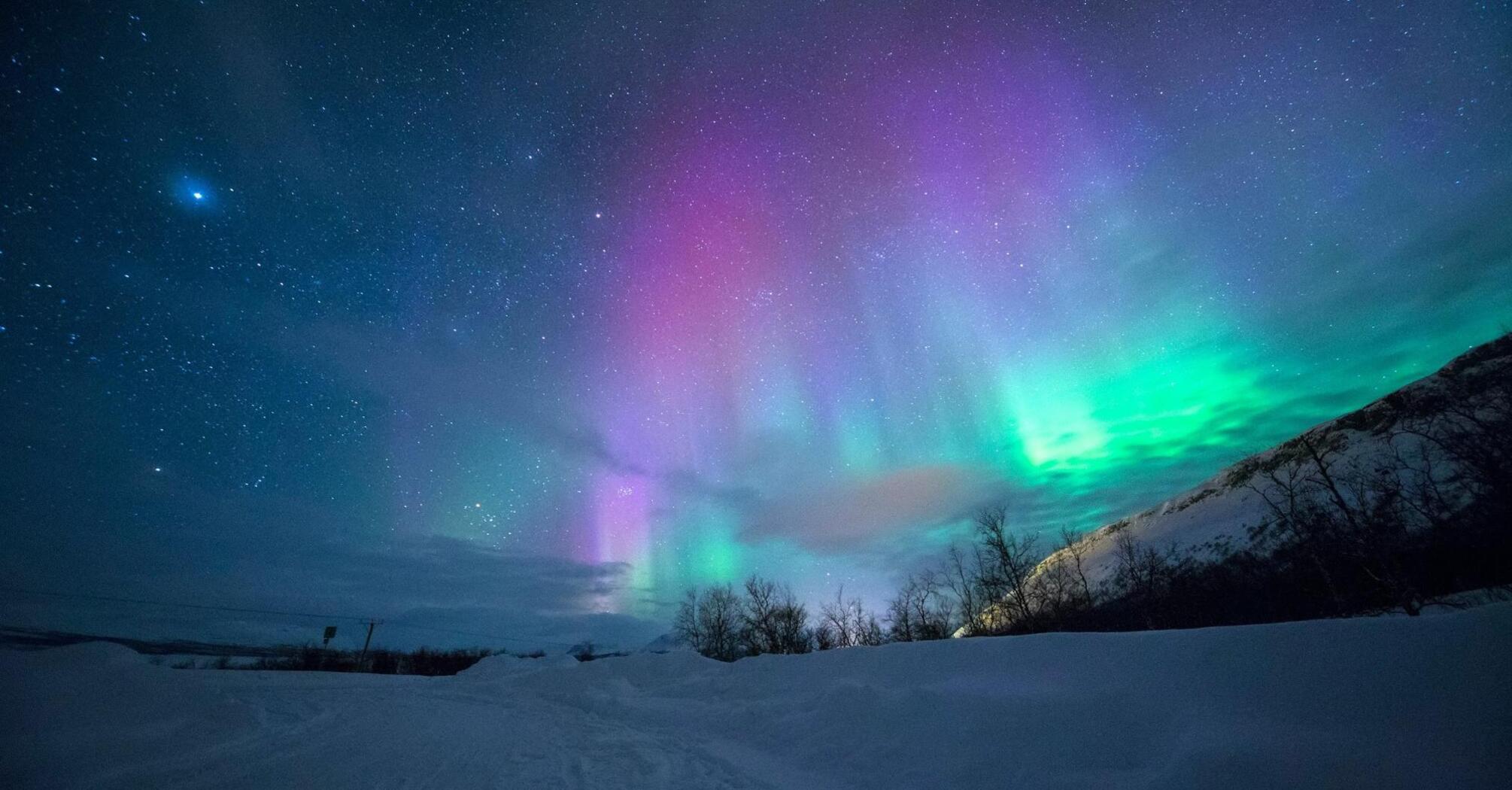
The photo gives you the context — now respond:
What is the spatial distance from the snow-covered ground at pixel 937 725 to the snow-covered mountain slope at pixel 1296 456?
6980 cm

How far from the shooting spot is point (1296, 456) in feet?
237

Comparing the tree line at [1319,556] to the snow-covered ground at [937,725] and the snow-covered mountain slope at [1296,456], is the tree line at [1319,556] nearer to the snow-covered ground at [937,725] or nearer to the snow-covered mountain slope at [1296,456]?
the snow-covered mountain slope at [1296,456]

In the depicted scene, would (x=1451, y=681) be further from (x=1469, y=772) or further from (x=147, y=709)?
(x=147, y=709)

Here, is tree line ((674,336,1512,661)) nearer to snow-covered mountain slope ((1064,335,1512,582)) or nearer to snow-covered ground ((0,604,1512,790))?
snow-covered mountain slope ((1064,335,1512,582))

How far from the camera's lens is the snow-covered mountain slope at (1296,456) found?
6066 centimetres

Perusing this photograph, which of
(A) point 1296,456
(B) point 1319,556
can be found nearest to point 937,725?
(B) point 1319,556

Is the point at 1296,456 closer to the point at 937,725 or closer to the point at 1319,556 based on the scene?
the point at 1319,556

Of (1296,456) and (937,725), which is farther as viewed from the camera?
(1296,456)

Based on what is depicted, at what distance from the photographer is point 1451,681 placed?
175 inches

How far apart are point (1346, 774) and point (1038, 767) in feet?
9.52

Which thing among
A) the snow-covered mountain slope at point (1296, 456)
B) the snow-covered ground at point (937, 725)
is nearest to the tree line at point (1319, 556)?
the snow-covered mountain slope at point (1296, 456)

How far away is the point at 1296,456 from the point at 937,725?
102 metres

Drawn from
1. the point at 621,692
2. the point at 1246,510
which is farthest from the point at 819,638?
the point at 1246,510

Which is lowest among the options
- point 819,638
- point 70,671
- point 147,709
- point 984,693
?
point 819,638
